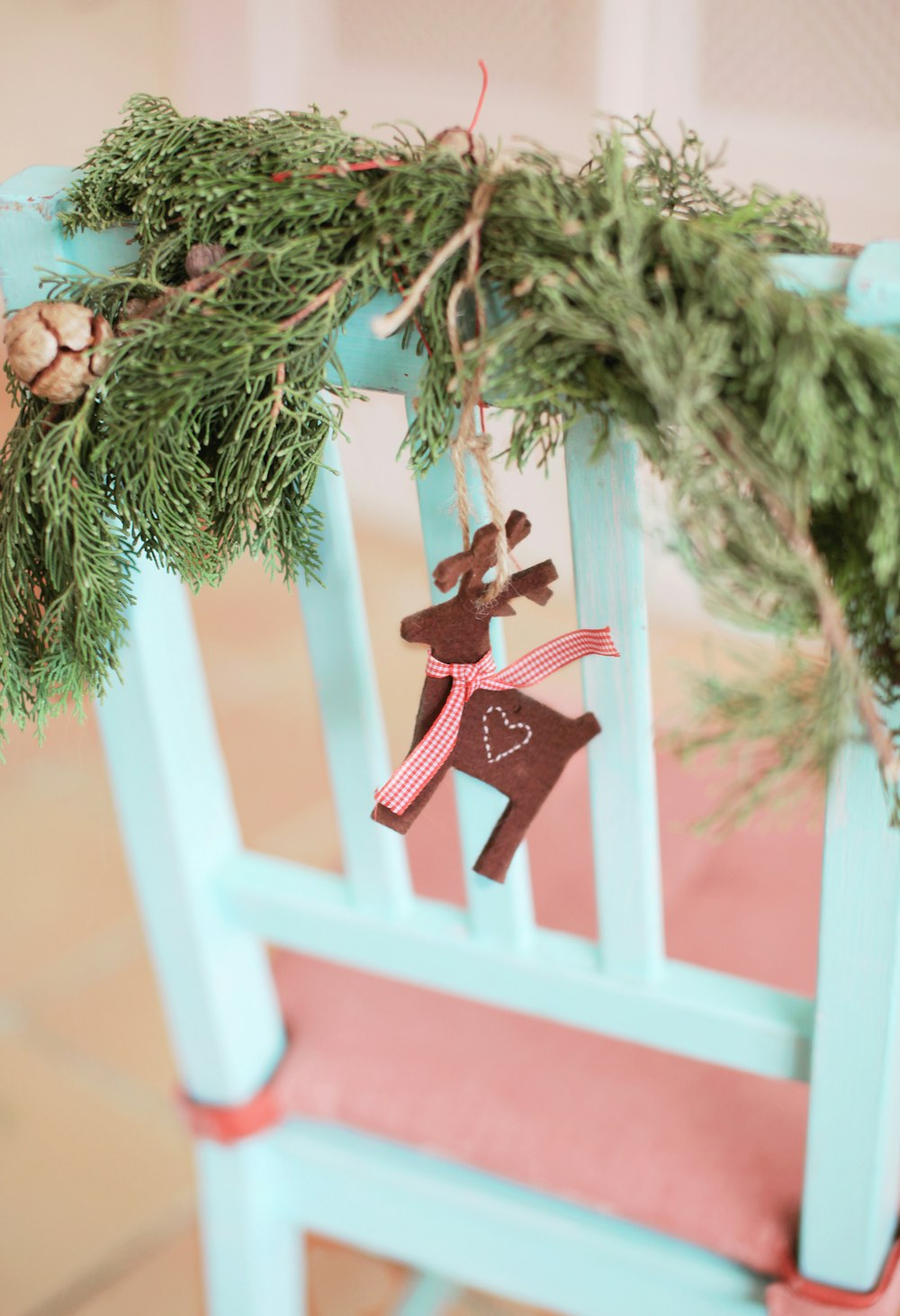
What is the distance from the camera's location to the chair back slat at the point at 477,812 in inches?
19.9

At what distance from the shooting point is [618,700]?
20.8 inches

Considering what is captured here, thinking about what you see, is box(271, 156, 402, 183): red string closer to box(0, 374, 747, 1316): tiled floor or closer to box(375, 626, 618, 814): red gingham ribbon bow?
box(375, 626, 618, 814): red gingham ribbon bow

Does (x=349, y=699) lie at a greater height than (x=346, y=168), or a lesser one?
lesser

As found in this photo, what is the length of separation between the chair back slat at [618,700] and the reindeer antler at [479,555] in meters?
Answer: 0.02

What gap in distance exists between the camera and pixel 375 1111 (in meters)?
0.76

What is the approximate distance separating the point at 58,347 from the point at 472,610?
0.64ft

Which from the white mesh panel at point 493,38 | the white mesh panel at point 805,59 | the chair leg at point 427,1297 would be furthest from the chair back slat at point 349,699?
the white mesh panel at point 493,38

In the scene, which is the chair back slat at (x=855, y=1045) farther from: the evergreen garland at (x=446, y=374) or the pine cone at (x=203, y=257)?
the pine cone at (x=203, y=257)

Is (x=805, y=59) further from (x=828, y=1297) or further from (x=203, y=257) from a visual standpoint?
(x=828, y=1297)

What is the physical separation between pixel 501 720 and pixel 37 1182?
3.57 feet

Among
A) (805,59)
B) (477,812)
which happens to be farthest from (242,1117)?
(805,59)

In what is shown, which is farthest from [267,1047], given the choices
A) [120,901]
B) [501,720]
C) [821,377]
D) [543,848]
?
[120,901]

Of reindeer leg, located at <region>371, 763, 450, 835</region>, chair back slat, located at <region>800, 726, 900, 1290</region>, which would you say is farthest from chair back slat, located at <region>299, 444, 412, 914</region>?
chair back slat, located at <region>800, 726, 900, 1290</region>

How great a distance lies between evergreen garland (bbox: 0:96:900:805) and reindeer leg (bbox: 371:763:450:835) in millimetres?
128
